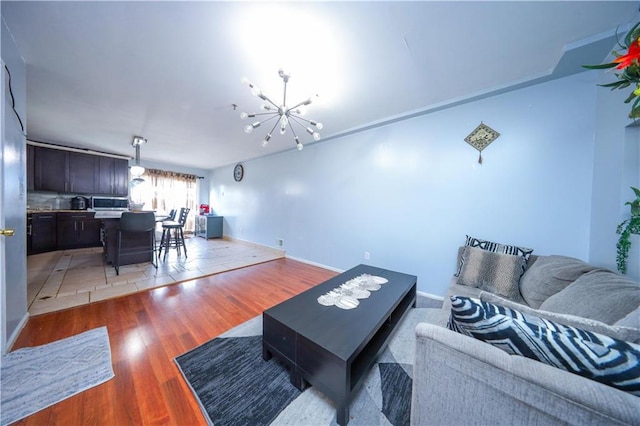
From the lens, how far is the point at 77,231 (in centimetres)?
450

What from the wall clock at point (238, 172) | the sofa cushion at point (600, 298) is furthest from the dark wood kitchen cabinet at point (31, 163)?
the sofa cushion at point (600, 298)

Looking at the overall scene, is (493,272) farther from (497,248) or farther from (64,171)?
(64,171)

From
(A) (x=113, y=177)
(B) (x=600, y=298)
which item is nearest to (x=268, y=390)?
(B) (x=600, y=298)

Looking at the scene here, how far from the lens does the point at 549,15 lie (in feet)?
4.35

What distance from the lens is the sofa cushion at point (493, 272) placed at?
169 centimetres

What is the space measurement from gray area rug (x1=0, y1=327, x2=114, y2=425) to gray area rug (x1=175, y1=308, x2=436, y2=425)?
514 mm

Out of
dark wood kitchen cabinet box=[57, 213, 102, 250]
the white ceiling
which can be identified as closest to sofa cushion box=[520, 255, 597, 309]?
the white ceiling

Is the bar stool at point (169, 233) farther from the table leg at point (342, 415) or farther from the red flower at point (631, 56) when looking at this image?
the red flower at point (631, 56)

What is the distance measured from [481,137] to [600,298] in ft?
6.09

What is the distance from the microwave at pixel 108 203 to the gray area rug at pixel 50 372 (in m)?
4.55

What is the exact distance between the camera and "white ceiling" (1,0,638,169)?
1.33 m

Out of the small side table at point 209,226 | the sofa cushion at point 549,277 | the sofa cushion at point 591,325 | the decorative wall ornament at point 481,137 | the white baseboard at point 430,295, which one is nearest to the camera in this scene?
the sofa cushion at point 591,325

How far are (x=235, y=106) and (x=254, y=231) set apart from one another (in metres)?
3.17

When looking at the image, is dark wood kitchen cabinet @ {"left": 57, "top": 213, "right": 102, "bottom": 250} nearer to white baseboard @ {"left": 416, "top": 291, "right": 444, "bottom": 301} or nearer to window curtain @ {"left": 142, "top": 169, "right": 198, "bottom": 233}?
window curtain @ {"left": 142, "top": 169, "right": 198, "bottom": 233}
